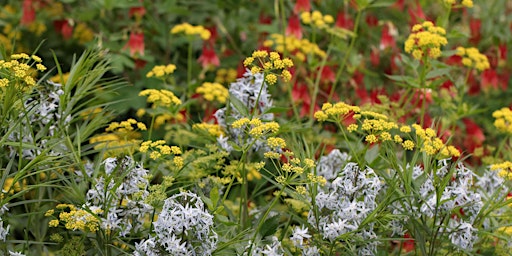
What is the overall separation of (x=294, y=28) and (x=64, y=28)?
98 centimetres

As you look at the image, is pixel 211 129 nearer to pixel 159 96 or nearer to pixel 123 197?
pixel 159 96

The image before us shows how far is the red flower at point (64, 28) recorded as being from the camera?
3508 millimetres

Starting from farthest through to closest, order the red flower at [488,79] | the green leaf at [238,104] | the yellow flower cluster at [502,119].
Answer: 1. the red flower at [488,79]
2. the yellow flower cluster at [502,119]
3. the green leaf at [238,104]

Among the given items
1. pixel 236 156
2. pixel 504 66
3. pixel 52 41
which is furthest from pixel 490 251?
pixel 52 41

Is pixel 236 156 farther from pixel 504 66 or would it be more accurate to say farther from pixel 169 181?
pixel 504 66

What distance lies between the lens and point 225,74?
3.62 meters

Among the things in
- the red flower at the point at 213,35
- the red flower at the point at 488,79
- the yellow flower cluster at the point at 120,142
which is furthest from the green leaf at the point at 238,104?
the red flower at the point at 488,79

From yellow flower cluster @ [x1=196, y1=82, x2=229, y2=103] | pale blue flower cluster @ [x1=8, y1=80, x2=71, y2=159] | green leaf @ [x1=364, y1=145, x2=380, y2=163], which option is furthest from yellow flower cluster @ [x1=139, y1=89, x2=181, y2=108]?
green leaf @ [x1=364, y1=145, x2=380, y2=163]

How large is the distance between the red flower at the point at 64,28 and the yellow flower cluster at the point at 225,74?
646 millimetres

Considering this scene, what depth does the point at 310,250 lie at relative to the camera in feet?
6.50

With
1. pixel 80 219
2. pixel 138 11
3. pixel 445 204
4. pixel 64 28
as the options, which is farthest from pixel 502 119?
pixel 64 28

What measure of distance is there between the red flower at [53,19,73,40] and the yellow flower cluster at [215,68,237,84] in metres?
0.65

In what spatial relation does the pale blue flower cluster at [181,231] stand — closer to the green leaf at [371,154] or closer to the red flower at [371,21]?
the green leaf at [371,154]

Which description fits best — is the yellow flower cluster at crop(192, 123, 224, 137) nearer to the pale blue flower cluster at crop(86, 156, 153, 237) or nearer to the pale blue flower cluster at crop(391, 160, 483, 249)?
the pale blue flower cluster at crop(86, 156, 153, 237)
